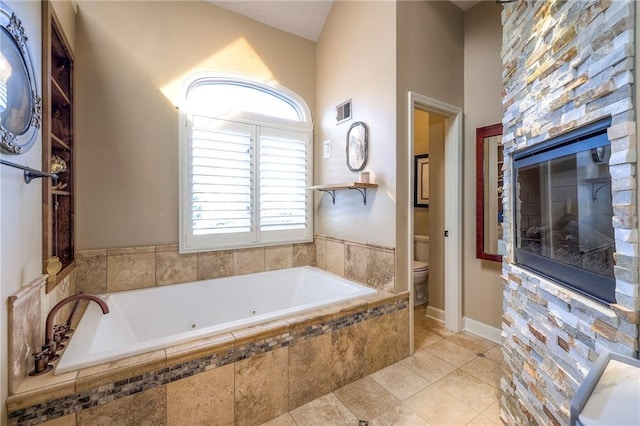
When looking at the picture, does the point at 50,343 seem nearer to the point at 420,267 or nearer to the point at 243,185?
the point at 243,185

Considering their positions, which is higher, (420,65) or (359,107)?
(420,65)

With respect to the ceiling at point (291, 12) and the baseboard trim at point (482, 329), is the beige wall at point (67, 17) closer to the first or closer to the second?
the ceiling at point (291, 12)

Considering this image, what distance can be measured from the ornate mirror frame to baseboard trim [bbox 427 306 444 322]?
769 millimetres

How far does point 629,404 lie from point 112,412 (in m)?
1.79

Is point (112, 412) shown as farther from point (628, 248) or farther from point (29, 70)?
point (628, 248)

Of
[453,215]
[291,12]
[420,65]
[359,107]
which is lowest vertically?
[453,215]

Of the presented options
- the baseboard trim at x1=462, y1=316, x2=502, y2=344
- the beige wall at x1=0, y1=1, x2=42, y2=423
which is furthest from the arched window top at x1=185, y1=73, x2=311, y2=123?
the baseboard trim at x1=462, y1=316, x2=502, y2=344

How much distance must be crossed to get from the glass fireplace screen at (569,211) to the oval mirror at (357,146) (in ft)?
3.75

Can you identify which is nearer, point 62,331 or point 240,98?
point 62,331

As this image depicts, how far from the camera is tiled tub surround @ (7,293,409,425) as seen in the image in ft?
3.80

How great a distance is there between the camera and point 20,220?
4.03ft

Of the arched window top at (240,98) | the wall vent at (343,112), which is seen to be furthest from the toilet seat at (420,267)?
the arched window top at (240,98)

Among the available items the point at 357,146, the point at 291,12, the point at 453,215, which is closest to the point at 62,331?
the point at 357,146

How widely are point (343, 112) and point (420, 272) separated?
197cm
